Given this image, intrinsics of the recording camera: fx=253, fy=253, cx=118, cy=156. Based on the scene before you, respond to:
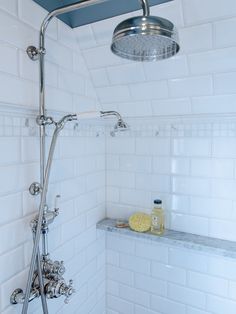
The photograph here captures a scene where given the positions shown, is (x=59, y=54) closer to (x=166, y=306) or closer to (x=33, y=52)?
(x=33, y=52)

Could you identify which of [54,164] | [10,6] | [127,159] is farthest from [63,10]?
[127,159]

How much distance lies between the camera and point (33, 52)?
94 cm

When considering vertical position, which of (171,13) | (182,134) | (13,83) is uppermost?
(171,13)

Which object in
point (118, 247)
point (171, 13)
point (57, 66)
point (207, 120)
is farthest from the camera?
point (118, 247)

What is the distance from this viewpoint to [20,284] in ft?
3.10

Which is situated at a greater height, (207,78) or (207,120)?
(207,78)

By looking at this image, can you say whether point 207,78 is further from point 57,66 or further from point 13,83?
point 13,83

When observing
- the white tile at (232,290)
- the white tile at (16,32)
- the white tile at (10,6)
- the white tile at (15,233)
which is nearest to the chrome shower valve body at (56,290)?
the white tile at (15,233)

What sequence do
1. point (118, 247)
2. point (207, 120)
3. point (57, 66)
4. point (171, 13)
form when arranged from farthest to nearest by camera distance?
point (118, 247)
point (207, 120)
point (57, 66)
point (171, 13)

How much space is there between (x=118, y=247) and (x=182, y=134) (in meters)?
0.76

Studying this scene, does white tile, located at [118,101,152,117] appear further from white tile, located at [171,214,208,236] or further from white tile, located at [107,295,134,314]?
white tile, located at [107,295,134,314]

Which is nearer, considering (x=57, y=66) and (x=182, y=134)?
(x=57, y=66)

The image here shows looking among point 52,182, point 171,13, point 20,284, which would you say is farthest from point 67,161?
point 171,13

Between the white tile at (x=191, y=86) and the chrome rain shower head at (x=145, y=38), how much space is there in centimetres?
39
